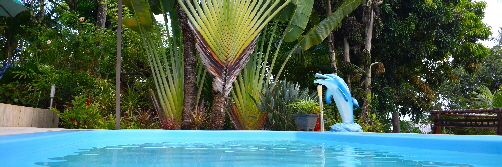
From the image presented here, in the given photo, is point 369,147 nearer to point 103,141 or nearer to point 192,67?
point 103,141

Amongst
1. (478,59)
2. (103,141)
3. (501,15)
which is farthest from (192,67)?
(501,15)

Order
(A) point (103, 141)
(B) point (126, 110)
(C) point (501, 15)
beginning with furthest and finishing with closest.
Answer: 1. (C) point (501, 15)
2. (B) point (126, 110)
3. (A) point (103, 141)

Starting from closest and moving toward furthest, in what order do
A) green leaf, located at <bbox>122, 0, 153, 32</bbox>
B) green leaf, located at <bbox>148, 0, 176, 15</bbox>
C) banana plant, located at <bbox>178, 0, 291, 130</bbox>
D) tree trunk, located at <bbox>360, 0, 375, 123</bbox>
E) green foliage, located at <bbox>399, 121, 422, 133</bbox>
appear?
banana plant, located at <bbox>178, 0, 291, 130</bbox>
green leaf, located at <bbox>122, 0, 153, 32</bbox>
green leaf, located at <bbox>148, 0, 176, 15</bbox>
tree trunk, located at <bbox>360, 0, 375, 123</bbox>
green foliage, located at <bbox>399, 121, 422, 133</bbox>

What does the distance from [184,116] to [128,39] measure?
13.2 ft

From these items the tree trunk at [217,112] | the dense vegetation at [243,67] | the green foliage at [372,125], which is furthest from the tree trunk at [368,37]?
Result: the tree trunk at [217,112]

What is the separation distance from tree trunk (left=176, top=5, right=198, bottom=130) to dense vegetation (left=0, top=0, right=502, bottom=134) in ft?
0.07

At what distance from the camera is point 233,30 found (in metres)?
8.78

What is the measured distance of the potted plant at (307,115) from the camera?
8016mm

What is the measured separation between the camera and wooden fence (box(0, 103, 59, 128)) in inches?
312

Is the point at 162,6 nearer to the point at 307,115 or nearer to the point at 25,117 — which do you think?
the point at 25,117

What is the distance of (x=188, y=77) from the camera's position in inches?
367

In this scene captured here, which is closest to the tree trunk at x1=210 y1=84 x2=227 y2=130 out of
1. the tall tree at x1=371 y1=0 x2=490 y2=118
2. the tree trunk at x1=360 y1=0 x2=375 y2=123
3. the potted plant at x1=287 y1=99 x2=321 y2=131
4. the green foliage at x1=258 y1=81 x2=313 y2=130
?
the green foliage at x1=258 y1=81 x2=313 y2=130

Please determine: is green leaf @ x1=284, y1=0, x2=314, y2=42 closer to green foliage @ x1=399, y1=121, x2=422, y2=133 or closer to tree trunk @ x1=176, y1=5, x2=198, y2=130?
tree trunk @ x1=176, y1=5, x2=198, y2=130

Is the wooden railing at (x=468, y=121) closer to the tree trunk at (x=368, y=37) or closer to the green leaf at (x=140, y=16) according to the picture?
the tree trunk at (x=368, y=37)
